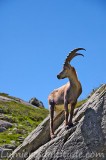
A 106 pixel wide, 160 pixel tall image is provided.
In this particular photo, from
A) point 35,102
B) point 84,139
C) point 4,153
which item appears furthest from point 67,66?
point 35,102

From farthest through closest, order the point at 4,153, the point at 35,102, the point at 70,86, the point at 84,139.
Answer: the point at 35,102 < the point at 4,153 < the point at 70,86 < the point at 84,139

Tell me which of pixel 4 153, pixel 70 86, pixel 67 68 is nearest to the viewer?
pixel 67 68

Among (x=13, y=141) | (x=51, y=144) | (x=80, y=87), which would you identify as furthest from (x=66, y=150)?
(x=13, y=141)

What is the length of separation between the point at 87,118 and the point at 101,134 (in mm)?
946

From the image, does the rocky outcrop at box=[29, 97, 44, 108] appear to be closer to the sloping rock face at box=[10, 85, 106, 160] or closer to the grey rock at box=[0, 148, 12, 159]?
the grey rock at box=[0, 148, 12, 159]

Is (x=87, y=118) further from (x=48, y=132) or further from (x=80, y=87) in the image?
(x=48, y=132)

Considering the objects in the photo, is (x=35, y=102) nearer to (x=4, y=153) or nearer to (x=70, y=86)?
(x=4, y=153)

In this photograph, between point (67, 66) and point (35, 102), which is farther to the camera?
point (35, 102)

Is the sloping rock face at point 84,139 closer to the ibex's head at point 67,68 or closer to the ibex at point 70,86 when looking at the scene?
the ibex at point 70,86

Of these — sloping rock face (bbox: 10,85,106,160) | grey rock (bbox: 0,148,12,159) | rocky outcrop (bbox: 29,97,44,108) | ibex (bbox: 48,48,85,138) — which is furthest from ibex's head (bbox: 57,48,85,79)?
rocky outcrop (bbox: 29,97,44,108)

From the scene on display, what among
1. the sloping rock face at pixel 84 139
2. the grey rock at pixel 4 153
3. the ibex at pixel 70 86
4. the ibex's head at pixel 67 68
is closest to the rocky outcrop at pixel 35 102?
the grey rock at pixel 4 153

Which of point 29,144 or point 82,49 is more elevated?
point 82,49

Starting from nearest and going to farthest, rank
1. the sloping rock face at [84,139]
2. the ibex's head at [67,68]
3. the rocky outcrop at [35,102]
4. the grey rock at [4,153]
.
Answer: the sloping rock face at [84,139], the ibex's head at [67,68], the grey rock at [4,153], the rocky outcrop at [35,102]

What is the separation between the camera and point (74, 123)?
2131cm
